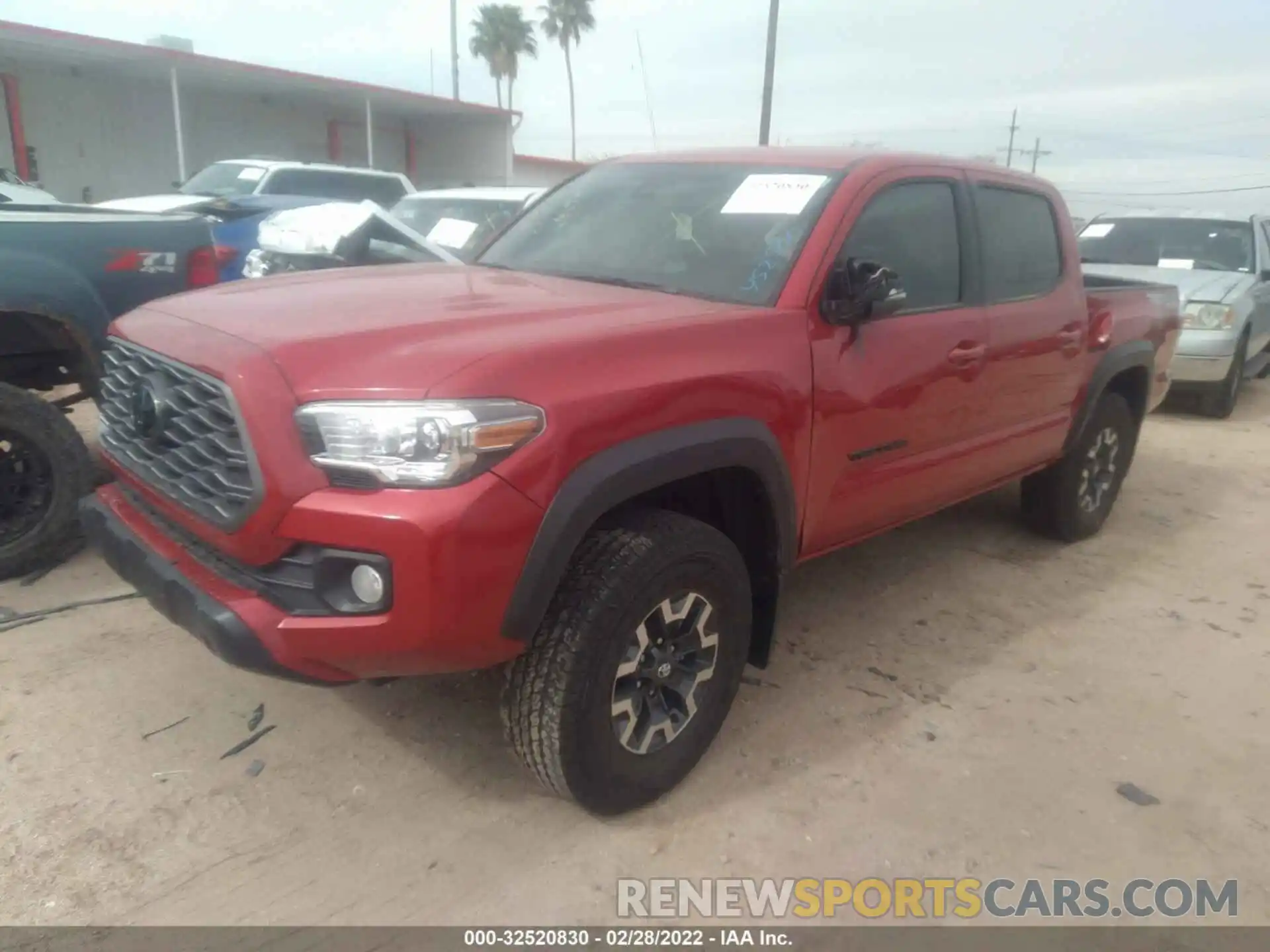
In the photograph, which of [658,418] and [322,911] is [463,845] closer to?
[322,911]

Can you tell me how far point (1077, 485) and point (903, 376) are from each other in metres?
2.17

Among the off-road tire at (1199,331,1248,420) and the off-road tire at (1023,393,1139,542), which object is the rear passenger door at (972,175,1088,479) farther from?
the off-road tire at (1199,331,1248,420)

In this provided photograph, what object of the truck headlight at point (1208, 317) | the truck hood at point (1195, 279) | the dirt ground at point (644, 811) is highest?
the truck hood at point (1195, 279)

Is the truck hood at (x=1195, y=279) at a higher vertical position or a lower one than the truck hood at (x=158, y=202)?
lower

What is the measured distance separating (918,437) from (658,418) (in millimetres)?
1369

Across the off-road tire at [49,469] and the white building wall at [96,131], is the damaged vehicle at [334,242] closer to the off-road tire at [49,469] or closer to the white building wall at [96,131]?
the off-road tire at [49,469]

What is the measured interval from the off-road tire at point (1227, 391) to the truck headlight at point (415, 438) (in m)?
8.54

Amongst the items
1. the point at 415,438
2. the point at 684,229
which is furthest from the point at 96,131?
the point at 415,438

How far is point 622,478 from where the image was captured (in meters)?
2.35

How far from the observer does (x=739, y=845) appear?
2.61m

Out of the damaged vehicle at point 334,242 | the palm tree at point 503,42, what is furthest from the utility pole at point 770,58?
the palm tree at point 503,42

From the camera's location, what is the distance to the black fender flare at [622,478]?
222cm

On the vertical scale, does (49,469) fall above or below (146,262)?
below

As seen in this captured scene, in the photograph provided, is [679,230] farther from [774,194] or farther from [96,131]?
[96,131]
